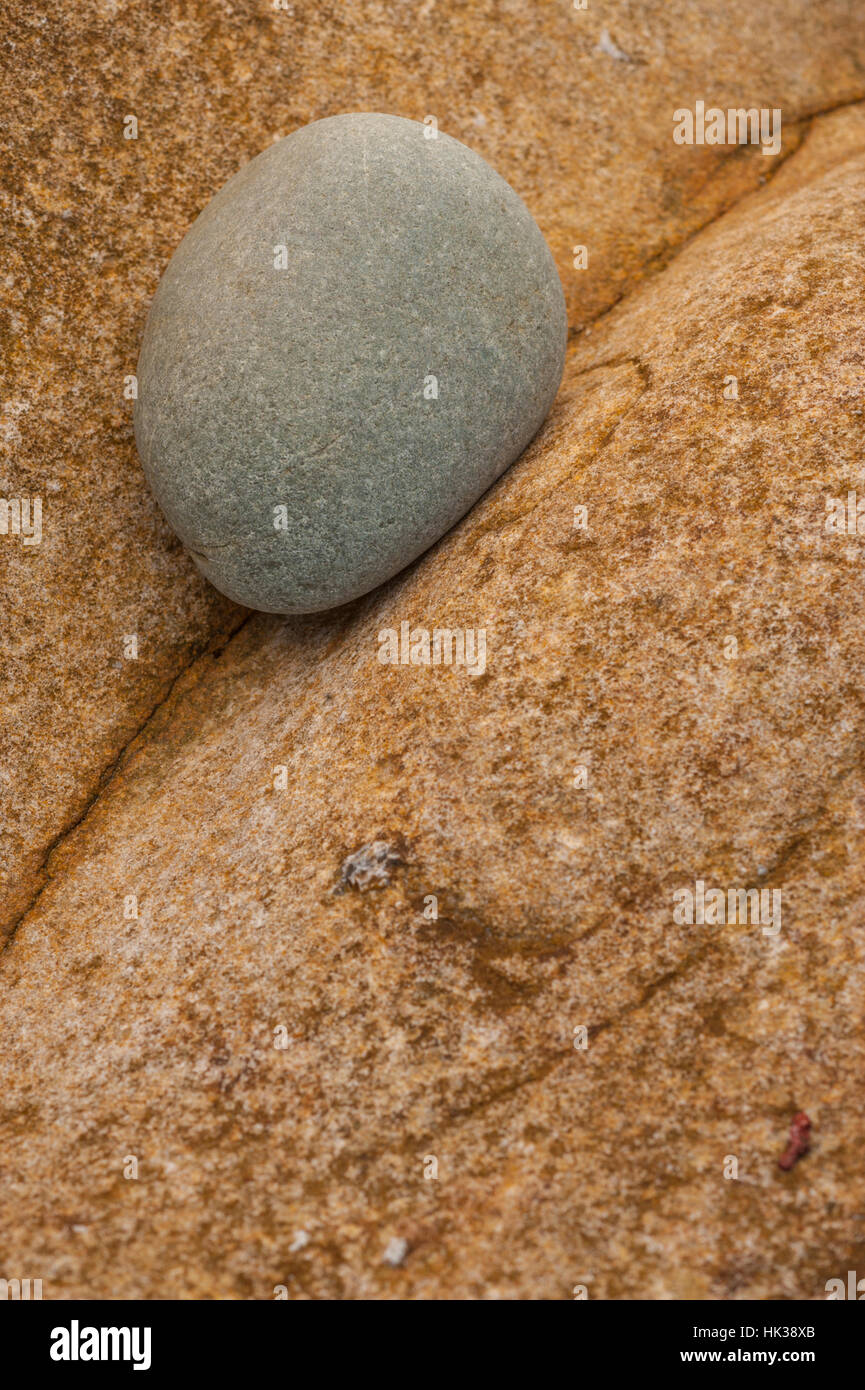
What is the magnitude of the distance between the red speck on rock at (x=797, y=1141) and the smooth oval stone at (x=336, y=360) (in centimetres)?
191

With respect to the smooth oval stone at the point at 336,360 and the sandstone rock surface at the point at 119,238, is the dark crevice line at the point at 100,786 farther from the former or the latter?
the smooth oval stone at the point at 336,360

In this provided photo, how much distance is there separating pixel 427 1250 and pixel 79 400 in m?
2.87

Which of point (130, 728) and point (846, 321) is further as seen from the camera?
point (130, 728)

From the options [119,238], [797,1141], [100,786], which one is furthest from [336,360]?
[797,1141]

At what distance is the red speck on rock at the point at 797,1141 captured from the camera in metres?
2.02

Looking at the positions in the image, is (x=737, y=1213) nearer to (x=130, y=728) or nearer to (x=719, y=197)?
(x=130, y=728)

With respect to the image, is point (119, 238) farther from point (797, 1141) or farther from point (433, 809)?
point (797, 1141)

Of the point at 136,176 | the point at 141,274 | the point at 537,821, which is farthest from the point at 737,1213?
the point at 136,176

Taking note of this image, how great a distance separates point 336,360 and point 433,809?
1.31 meters

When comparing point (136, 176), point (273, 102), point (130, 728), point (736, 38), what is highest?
point (736, 38)

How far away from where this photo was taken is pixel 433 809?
2568mm

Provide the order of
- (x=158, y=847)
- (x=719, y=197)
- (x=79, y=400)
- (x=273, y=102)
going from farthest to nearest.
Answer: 1. (x=719, y=197)
2. (x=273, y=102)
3. (x=79, y=400)
4. (x=158, y=847)

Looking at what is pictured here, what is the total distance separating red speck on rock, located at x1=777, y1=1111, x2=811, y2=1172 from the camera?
202 cm

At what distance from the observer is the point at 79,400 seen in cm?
342
